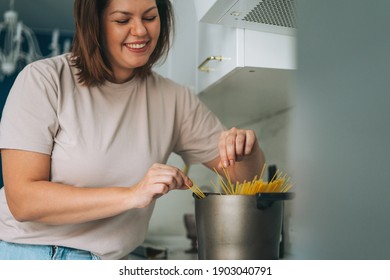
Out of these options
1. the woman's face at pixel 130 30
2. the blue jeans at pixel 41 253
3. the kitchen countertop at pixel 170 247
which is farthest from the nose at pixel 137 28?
the kitchen countertop at pixel 170 247

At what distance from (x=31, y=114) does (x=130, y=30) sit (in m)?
0.20

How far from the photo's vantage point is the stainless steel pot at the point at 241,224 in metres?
0.51

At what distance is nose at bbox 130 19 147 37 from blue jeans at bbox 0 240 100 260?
1.16 ft

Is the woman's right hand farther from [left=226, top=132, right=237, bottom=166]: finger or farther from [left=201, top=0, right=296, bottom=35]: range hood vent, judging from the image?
[left=201, top=0, right=296, bottom=35]: range hood vent

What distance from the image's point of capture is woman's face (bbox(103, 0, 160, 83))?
2.34ft

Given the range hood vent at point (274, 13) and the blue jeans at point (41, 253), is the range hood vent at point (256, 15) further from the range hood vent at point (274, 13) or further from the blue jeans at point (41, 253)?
the blue jeans at point (41, 253)

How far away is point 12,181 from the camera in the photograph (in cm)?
62

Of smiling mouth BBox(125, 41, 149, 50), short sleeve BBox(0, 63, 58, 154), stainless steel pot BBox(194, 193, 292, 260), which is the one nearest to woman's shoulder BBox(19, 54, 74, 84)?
short sleeve BBox(0, 63, 58, 154)

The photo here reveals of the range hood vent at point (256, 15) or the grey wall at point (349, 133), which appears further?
the range hood vent at point (256, 15)

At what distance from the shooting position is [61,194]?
0.60 metres

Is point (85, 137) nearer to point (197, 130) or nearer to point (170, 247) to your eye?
point (197, 130)

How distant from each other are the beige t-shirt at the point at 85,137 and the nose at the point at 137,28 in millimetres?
111

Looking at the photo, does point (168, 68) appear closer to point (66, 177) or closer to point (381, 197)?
point (66, 177)

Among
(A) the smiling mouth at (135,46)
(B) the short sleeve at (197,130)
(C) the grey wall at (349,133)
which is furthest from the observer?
(B) the short sleeve at (197,130)
